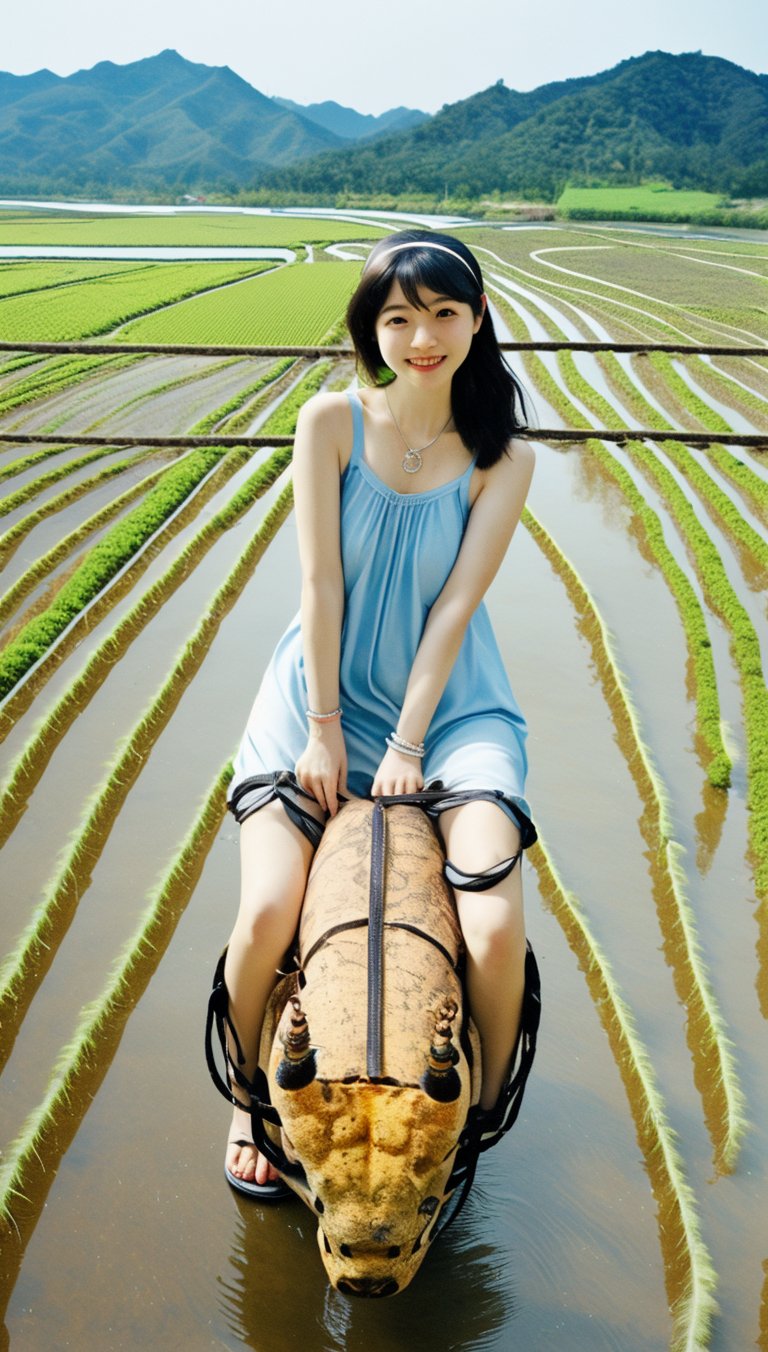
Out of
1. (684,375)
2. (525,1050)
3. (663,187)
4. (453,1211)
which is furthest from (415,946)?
(663,187)

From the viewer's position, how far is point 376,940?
188cm

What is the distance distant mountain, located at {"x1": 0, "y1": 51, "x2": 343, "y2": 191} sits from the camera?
88938 millimetres

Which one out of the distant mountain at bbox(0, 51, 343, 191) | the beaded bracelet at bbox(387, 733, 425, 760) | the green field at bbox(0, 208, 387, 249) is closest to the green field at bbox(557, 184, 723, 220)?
the green field at bbox(0, 208, 387, 249)

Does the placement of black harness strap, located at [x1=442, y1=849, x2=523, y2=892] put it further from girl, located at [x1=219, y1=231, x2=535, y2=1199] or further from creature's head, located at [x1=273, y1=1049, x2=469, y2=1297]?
creature's head, located at [x1=273, y1=1049, x2=469, y2=1297]

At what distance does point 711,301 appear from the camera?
18016mm

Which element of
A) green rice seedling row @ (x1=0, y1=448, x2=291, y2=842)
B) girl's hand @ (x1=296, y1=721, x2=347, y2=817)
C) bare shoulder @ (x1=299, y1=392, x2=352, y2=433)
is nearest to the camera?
girl's hand @ (x1=296, y1=721, x2=347, y2=817)

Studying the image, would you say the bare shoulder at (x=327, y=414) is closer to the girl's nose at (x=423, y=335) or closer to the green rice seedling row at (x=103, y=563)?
the girl's nose at (x=423, y=335)

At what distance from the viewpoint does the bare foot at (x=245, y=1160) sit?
8.21 feet

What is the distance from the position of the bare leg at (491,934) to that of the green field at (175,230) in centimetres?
3024

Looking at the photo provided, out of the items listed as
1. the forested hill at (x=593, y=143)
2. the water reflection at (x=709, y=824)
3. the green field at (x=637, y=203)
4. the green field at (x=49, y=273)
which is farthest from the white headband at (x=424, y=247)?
the forested hill at (x=593, y=143)

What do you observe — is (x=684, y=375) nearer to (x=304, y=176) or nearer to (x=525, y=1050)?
(x=525, y=1050)

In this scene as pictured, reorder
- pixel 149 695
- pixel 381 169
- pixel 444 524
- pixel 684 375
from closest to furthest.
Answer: pixel 444 524 < pixel 149 695 < pixel 684 375 < pixel 381 169

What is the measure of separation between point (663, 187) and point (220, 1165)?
55155 millimetres

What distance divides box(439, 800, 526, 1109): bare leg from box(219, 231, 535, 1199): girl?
1.0 inches
